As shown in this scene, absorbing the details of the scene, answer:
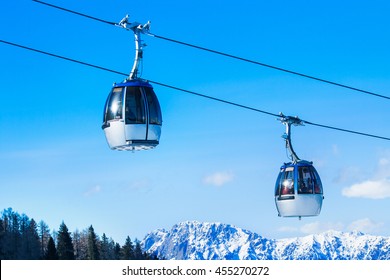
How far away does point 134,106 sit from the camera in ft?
95.2

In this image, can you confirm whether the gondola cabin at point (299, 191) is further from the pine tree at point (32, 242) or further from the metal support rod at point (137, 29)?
the pine tree at point (32, 242)

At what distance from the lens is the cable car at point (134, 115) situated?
2900 centimetres

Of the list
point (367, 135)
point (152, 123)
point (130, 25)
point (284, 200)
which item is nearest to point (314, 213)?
point (284, 200)

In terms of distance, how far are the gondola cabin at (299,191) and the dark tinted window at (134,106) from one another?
10127mm

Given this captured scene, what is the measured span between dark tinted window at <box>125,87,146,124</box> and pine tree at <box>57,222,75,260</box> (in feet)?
425

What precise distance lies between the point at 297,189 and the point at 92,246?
152 m

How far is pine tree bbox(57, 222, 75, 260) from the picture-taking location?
15700 centimetres

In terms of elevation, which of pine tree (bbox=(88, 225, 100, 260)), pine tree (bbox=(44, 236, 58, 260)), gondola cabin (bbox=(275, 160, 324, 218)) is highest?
pine tree (bbox=(88, 225, 100, 260))

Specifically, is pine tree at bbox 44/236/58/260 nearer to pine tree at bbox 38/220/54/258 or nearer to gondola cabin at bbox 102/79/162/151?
pine tree at bbox 38/220/54/258

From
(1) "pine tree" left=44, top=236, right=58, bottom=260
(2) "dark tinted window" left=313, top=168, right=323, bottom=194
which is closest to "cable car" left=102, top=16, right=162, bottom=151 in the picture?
(2) "dark tinted window" left=313, top=168, right=323, bottom=194

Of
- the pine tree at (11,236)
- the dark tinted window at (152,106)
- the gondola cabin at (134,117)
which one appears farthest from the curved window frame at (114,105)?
the pine tree at (11,236)

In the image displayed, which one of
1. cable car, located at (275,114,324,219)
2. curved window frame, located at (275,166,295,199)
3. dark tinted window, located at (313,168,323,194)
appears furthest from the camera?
dark tinted window, located at (313,168,323,194)
